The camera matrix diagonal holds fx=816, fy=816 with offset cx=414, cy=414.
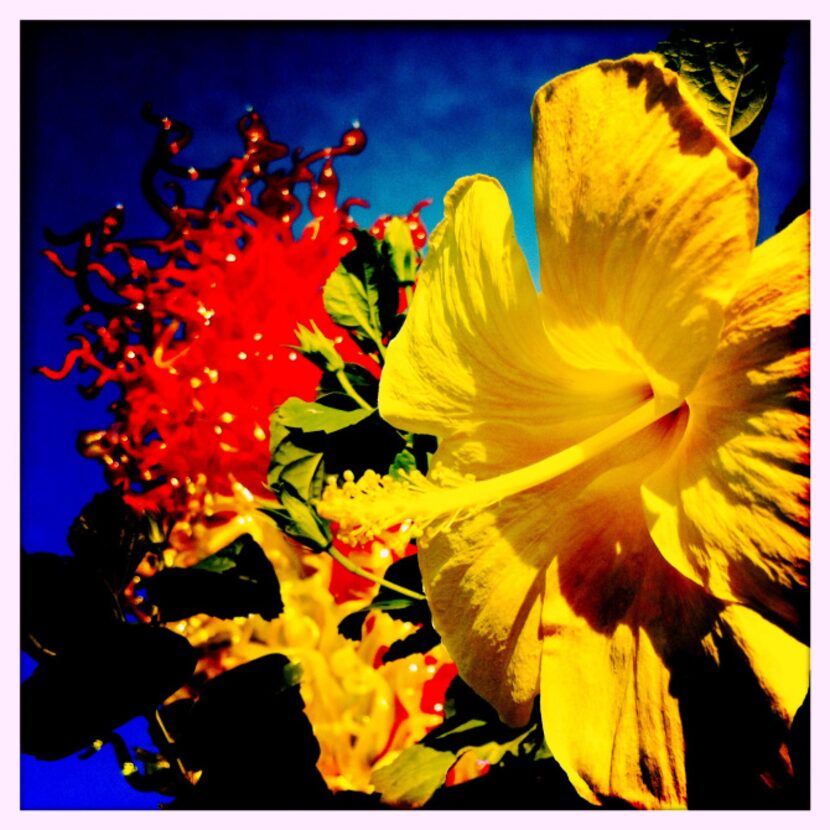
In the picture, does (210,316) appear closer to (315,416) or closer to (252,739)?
(315,416)

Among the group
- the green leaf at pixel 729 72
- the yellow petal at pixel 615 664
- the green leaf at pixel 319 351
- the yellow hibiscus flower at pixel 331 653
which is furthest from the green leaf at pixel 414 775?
the green leaf at pixel 729 72

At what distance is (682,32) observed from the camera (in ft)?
2.10

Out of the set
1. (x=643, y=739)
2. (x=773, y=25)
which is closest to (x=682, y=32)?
(x=773, y=25)

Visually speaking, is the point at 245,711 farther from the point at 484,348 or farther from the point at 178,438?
the point at 484,348

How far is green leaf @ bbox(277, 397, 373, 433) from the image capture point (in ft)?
2.32

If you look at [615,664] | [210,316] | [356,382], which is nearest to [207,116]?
[210,316]

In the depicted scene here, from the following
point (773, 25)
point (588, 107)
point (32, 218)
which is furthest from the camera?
point (32, 218)

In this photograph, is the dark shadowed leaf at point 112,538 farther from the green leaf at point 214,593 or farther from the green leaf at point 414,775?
the green leaf at point 414,775

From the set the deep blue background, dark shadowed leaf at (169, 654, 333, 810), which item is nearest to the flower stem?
dark shadowed leaf at (169, 654, 333, 810)

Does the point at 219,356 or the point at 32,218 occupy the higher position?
the point at 32,218

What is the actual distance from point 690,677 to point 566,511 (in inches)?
5.6

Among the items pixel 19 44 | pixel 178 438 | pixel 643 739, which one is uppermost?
pixel 19 44

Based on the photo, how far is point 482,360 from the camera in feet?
2.08

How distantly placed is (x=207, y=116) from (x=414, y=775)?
638mm
